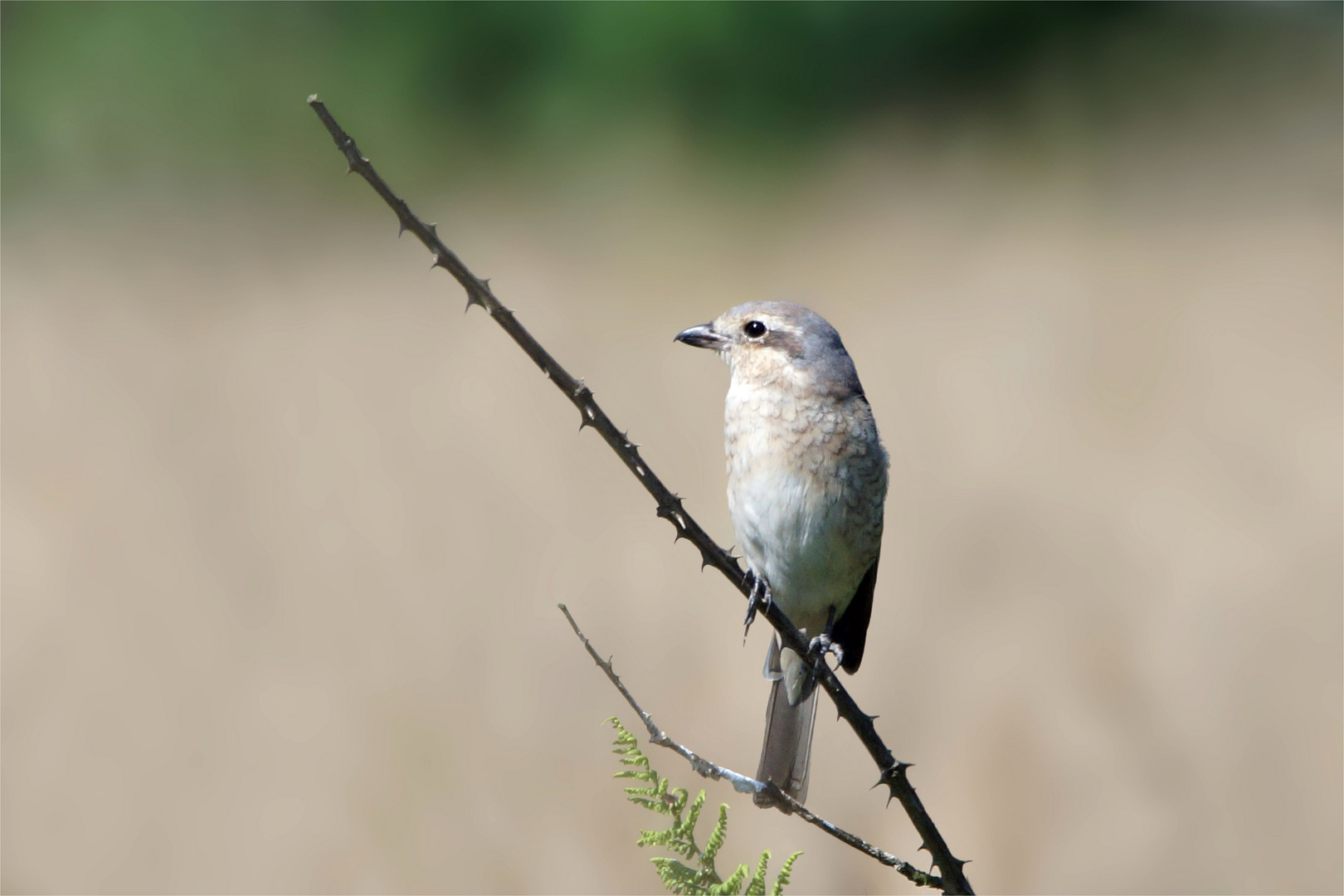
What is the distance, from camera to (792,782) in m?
2.67

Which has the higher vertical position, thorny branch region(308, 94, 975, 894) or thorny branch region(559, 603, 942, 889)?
thorny branch region(308, 94, 975, 894)

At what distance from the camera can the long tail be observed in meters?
2.68

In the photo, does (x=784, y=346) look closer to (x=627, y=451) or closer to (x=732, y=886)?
(x=627, y=451)

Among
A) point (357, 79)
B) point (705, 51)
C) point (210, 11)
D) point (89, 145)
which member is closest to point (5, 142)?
point (89, 145)

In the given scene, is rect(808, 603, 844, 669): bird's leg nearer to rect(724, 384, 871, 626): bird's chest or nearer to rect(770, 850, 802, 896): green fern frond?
rect(724, 384, 871, 626): bird's chest

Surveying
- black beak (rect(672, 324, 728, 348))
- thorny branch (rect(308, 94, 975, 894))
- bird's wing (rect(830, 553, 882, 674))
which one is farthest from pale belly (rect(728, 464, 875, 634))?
thorny branch (rect(308, 94, 975, 894))

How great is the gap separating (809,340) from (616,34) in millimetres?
5954

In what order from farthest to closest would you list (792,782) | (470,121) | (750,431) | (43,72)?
1. (470,121)
2. (43,72)
3. (750,431)
4. (792,782)

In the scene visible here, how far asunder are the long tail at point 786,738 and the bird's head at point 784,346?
77cm

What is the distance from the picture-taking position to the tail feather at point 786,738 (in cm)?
268

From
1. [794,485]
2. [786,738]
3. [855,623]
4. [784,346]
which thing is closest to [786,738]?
[786,738]

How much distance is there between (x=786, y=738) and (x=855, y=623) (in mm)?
490

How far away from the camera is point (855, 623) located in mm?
3125

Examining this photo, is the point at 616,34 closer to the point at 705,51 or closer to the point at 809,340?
the point at 705,51
